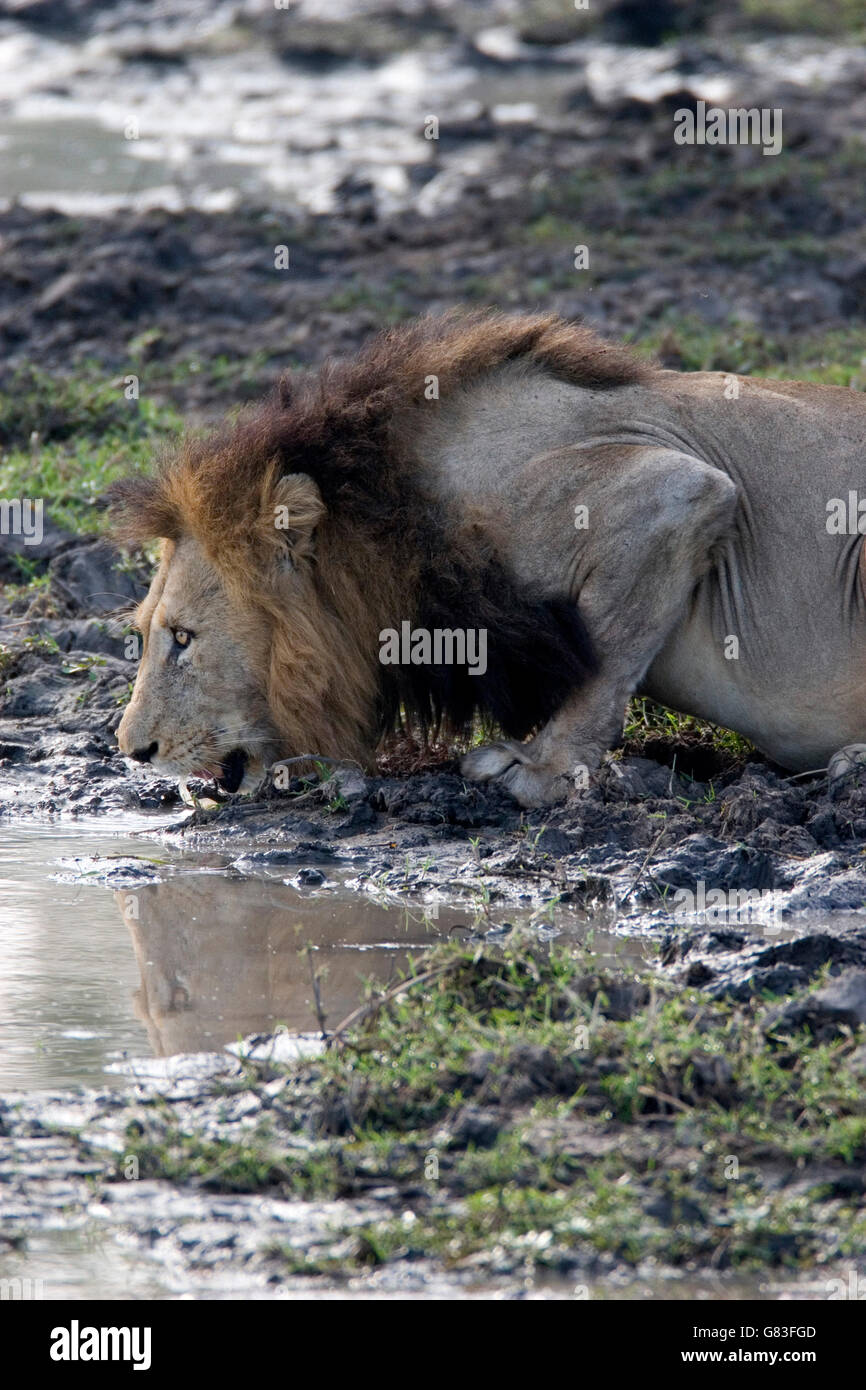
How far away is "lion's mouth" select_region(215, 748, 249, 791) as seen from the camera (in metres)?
6.61

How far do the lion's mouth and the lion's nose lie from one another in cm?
23

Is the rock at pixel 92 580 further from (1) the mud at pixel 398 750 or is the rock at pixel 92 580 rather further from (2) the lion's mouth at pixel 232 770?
(2) the lion's mouth at pixel 232 770

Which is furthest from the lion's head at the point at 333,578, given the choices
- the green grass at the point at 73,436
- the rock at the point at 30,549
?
the green grass at the point at 73,436

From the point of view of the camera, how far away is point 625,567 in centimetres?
623

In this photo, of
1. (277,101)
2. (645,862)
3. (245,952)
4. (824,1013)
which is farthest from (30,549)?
(277,101)

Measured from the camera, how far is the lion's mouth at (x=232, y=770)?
21.7 feet

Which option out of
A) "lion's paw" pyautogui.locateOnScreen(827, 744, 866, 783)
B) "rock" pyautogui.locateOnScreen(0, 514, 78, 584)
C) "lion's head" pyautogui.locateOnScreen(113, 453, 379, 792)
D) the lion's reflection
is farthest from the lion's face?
"rock" pyautogui.locateOnScreen(0, 514, 78, 584)

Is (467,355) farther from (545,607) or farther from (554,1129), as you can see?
(554,1129)

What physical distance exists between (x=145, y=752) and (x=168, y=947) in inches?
48.4

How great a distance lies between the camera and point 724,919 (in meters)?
5.51

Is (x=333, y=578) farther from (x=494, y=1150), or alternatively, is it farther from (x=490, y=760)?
(x=494, y=1150)

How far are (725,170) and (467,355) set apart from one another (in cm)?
862
